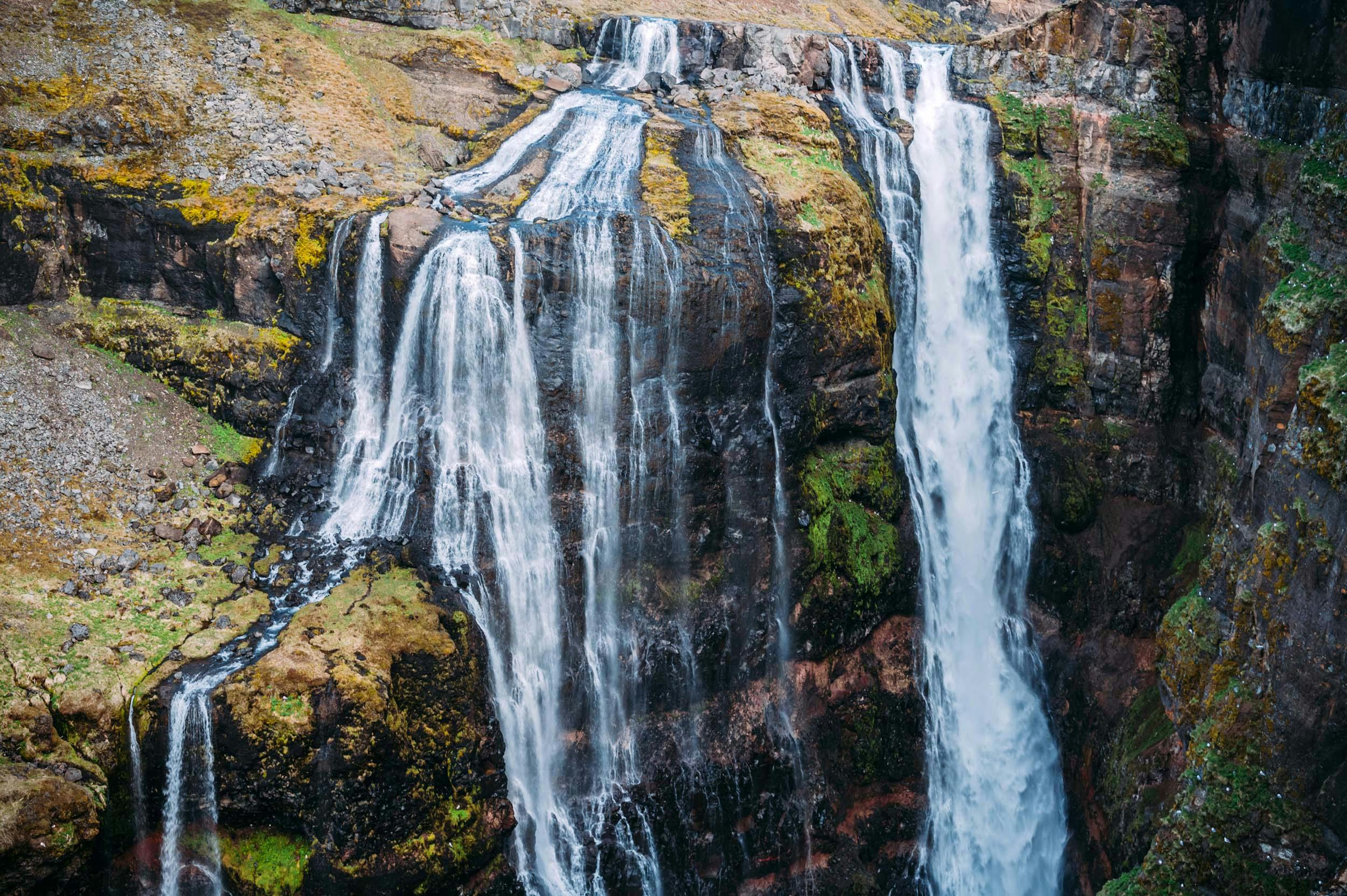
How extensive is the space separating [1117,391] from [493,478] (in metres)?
13.3

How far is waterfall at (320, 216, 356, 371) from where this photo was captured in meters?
17.7

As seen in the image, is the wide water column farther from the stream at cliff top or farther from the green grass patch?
the green grass patch

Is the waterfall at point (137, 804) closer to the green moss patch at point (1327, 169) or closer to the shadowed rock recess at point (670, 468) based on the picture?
the shadowed rock recess at point (670, 468)

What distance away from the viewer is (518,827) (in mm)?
15547

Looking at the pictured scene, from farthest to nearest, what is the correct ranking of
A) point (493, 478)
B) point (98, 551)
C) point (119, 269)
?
point (119, 269) → point (493, 478) → point (98, 551)

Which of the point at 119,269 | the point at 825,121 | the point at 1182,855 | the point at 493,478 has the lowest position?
the point at 1182,855

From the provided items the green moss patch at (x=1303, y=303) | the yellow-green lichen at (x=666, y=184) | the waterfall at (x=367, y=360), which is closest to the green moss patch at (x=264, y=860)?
the waterfall at (x=367, y=360)

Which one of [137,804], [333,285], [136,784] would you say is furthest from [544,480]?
[137,804]

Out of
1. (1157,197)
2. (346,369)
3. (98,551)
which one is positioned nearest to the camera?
(98,551)

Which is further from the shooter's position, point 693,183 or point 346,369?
point 693,183

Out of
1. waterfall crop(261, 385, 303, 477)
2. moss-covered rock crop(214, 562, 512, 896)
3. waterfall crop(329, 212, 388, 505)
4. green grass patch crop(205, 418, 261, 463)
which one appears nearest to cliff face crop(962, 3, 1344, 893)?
moss-covered rock crop(214, 562, 512, 896)

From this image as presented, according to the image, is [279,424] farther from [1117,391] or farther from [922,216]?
[1117,391]

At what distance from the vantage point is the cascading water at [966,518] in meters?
18.5

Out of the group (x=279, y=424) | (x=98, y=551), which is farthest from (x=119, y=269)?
(x=98, y=551)
